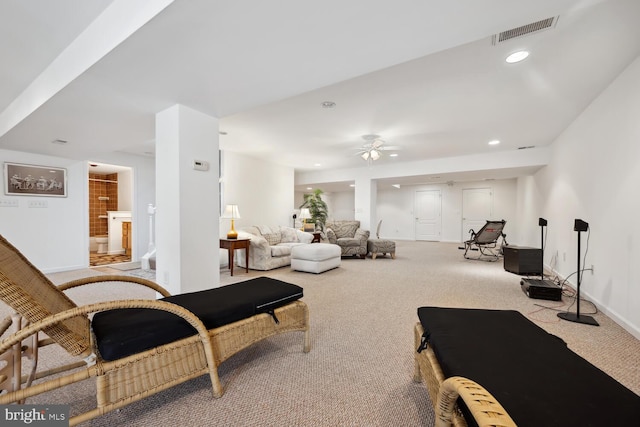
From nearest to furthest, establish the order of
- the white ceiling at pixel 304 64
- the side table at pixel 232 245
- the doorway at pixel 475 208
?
the white ceiling at pixel 304 64, the side table at pixel 232 245, the doorway at pixel 475 208

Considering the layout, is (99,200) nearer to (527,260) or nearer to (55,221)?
(55,221)

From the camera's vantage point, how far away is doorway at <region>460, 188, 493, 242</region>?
946 cm

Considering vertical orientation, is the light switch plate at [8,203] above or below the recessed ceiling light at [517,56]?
below

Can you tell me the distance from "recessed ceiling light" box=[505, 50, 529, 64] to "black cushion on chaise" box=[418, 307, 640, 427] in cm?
222

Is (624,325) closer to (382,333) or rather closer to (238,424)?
(382,333)


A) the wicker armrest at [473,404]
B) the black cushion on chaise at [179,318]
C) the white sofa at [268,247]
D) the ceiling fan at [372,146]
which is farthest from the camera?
the white sofa at [268,247]

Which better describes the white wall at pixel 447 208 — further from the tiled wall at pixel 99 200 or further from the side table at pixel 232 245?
the tiled wall at pixel 99 200

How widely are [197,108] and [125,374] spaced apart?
8.09ft

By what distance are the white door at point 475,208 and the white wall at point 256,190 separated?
21.0ft

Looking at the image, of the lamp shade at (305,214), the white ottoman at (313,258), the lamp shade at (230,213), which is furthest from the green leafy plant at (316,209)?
the lamp shade at (230,213)

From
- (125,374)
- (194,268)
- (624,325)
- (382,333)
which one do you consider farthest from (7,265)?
(624,325)

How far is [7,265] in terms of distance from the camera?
1105 millimetres

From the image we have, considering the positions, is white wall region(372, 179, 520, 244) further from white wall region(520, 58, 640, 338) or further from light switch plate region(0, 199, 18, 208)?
light switch plate region(0, 199, 18, 208)

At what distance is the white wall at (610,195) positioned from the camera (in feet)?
8.03
